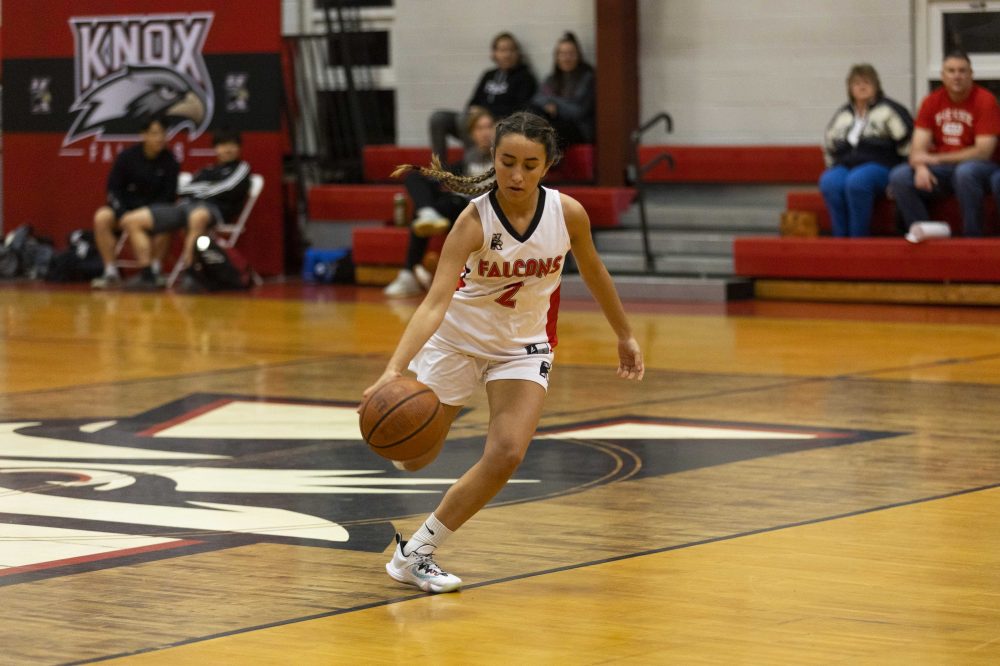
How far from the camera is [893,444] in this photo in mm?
7199

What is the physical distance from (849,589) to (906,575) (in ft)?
0.80

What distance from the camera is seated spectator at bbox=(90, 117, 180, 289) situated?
15750 millimetres

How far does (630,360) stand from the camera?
520 centimetres

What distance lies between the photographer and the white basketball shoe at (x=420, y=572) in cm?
471

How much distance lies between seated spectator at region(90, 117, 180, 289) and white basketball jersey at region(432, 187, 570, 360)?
11111mm

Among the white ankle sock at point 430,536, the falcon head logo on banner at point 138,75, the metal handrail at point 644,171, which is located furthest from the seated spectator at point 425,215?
the white ankle sock at point 430,536

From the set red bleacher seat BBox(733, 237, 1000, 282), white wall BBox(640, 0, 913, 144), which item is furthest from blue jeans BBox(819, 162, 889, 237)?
white wall BBox(640, 0, 913, 144)

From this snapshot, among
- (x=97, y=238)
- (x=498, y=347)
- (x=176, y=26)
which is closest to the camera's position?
(x=498, y=347)

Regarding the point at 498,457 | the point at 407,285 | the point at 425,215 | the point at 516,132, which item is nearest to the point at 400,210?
the point at 407,285

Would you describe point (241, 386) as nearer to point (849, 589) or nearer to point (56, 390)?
point (56, 390)

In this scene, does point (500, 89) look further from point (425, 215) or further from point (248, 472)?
point (248, 472)

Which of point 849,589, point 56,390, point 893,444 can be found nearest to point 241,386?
point 56,390

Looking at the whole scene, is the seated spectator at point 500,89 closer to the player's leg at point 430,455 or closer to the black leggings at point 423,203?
the black leggings at point 423,203

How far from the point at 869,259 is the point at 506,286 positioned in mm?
8628
